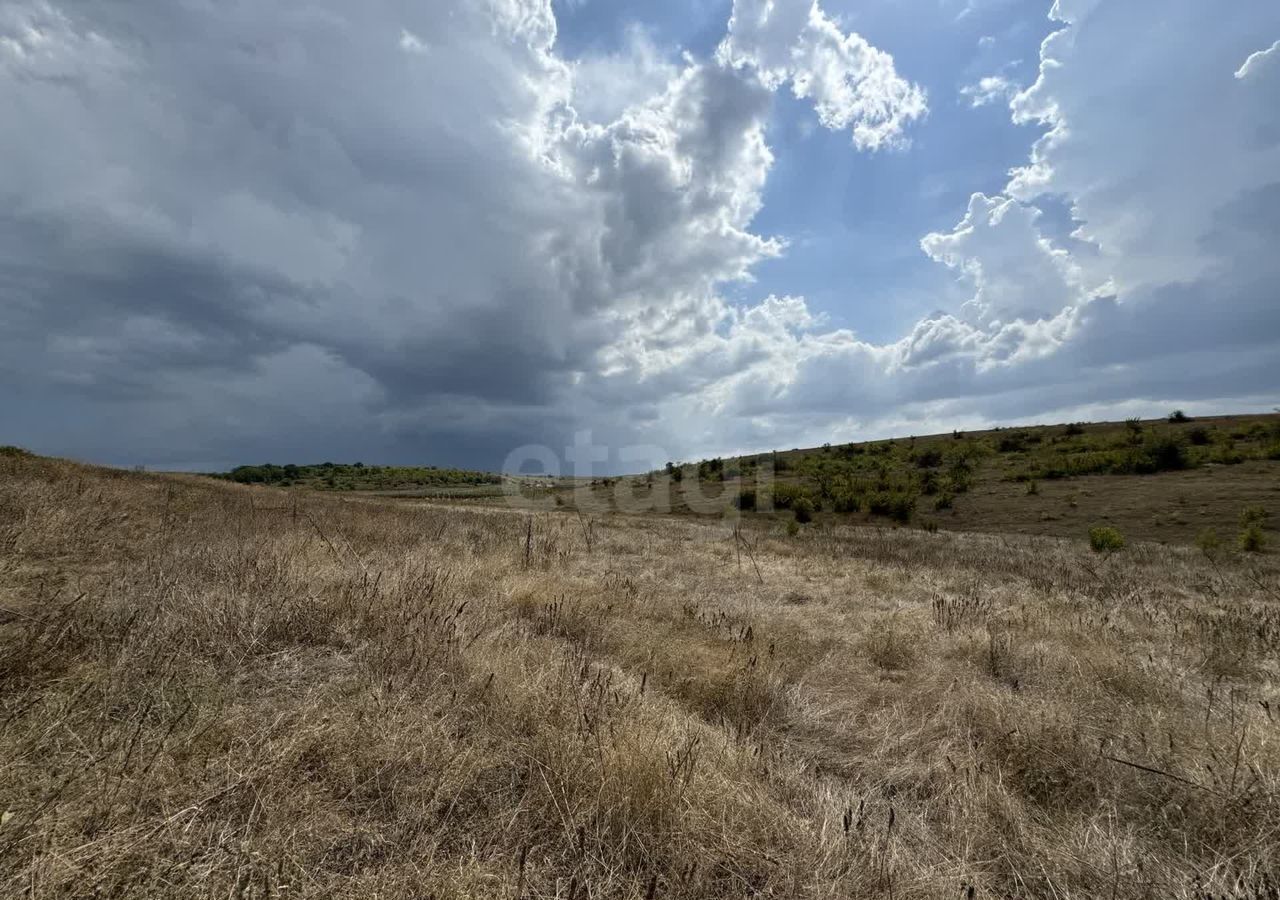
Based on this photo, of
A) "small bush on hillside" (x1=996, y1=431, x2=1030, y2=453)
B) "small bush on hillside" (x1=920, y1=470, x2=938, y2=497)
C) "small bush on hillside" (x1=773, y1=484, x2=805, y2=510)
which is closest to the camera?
"small bush on hillside" (x1=920, y1=470, x2=938, y2=497)

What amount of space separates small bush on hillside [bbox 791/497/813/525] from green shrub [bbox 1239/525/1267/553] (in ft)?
47.5

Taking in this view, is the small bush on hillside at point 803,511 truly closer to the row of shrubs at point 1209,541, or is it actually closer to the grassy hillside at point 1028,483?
the grassy hillside at point 1028,483

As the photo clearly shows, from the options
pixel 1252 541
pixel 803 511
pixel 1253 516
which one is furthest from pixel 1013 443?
pixel 1252 541

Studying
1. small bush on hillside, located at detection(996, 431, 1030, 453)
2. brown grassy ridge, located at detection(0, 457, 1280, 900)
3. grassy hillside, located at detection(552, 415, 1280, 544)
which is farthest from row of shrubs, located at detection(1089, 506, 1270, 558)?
small bush on hillside, located at detection(996, 431, 1030, 453)

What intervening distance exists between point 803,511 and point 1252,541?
15.2 metres

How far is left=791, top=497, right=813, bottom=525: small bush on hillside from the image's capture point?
26.7 metres

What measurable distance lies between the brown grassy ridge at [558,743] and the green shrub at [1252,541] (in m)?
14.3

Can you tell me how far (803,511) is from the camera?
27.0m

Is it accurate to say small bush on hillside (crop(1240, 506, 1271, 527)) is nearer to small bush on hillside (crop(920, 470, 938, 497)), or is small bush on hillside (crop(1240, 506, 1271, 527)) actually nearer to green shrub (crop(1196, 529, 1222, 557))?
green shrub (crop(1196, 529, 1222, 557))

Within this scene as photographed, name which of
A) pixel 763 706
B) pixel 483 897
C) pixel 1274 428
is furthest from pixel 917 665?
pixel 1274 428

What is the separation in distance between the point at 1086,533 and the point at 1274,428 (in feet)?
78.7

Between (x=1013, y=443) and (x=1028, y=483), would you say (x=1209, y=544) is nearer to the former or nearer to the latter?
(x=1028, y=483)

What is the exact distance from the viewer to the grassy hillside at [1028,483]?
2095cm

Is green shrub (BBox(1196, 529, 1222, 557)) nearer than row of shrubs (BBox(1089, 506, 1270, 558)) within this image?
Yes
